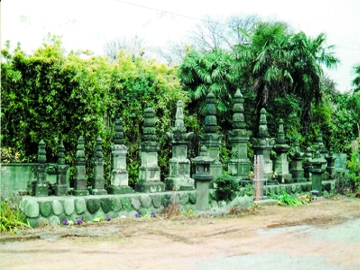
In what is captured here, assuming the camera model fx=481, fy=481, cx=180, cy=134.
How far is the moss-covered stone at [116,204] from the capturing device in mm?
10477

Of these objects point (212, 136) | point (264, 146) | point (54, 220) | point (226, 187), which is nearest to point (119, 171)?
point (54, 220)

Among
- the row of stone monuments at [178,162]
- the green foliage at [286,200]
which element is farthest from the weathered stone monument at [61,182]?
the green foliage at [286,200]

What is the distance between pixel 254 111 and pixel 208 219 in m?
7.75

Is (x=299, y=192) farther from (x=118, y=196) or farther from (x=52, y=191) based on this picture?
(x=52, y=191)

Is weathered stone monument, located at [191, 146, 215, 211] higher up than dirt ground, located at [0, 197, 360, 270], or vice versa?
weathered stone monument, located at [191, 146, 215, 211]

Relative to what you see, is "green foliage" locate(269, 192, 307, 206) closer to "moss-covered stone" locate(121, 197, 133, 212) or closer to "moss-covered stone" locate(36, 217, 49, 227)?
"moss-covered stone" locate(121, 197, 133, 212)

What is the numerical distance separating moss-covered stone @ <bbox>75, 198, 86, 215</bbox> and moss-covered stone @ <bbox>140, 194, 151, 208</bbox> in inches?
56.1

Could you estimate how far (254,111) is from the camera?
17.7m

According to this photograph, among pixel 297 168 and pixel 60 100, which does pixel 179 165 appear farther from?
pixel 297 168

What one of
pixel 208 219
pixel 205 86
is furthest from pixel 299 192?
pixel 208 219

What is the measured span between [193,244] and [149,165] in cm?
393

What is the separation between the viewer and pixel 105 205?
1036 cm

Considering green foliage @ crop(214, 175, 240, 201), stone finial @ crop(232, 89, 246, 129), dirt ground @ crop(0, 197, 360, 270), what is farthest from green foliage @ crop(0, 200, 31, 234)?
stone finial @ crop(232, 89, 246, 129)

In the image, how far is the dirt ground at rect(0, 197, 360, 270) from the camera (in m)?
6.66
